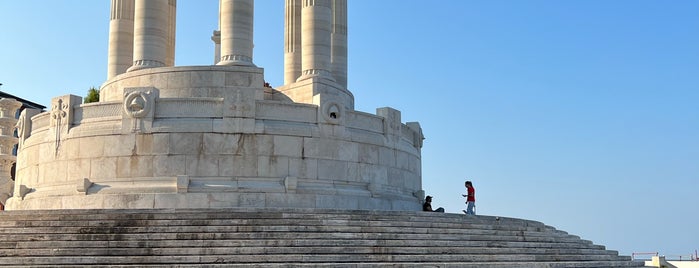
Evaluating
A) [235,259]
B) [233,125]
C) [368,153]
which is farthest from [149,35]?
[235,259]

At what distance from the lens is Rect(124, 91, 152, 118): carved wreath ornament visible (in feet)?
102

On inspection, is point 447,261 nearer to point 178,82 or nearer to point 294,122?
point 294,122

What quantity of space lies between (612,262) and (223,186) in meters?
14.7

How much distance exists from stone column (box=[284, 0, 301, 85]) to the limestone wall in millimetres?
11283

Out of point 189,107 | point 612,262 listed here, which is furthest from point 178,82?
point 612,262

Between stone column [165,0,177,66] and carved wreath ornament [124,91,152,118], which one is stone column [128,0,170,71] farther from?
stone column [165,0,177,66]

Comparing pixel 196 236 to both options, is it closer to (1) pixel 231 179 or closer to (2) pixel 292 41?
(1) pixel 231 179

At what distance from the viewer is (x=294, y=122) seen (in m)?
32.1

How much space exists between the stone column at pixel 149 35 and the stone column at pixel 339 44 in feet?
35.6

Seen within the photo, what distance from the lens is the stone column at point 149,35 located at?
36812mm

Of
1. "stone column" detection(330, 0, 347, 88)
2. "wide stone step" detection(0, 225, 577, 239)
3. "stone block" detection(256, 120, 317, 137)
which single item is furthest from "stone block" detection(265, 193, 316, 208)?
"stone column" detection(330, 0, 347, 88)

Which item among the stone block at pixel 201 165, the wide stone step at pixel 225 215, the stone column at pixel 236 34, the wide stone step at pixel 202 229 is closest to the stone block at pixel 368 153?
the stone block at pixel 201 165

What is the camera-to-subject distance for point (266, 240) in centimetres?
2167

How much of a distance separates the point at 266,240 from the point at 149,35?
18.7m
